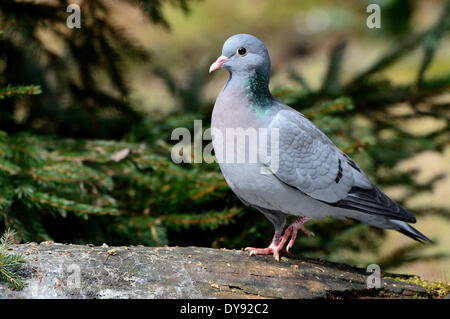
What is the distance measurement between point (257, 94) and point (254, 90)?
27 mm

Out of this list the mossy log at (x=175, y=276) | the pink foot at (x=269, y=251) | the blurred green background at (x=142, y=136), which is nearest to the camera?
the mossy log at (x=175, y=276)

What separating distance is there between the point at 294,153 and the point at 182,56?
7.63 meters

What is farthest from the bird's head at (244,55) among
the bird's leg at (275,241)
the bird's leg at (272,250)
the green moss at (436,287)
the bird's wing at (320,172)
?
the green moss at (436,287)

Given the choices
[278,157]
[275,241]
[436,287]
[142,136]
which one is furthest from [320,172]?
[142,136]

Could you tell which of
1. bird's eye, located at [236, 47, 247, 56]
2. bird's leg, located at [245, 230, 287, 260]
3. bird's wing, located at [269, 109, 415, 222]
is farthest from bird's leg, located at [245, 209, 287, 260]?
bird's eye, located at [236, 47, 247, 56]

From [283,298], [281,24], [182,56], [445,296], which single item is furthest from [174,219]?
[281,24]

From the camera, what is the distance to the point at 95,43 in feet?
14.0

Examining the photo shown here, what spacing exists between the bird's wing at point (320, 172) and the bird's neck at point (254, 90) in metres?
0.08

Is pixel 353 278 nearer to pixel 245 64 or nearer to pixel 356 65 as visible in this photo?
pixel 245 64

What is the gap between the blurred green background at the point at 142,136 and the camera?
3.35 metres

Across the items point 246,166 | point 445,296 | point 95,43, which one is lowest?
point 445,296

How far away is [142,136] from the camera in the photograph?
160 inches

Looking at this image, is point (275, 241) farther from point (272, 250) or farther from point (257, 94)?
point (257, 94)

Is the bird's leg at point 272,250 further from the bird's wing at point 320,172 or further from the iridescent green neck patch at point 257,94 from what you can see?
the iridescent green neck patch at point 257,94
